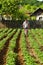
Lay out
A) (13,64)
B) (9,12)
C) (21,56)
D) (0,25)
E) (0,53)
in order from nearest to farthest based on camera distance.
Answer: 1. (13,64)
2. (21,56)
3. (0,53)
4. (0,25)
5. (9,12)

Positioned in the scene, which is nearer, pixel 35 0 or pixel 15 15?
pixel 15 15

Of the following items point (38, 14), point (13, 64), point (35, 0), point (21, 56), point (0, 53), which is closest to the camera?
point (13, 64)

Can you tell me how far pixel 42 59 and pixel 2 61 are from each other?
70.9 inches

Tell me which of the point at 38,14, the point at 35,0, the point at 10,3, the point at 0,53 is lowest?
the point at 35,0

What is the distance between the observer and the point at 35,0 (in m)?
167

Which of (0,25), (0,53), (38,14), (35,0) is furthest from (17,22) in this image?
(35,0)

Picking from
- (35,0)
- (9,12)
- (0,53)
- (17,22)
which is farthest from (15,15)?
(35,0)

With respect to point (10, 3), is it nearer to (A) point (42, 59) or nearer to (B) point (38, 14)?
(B) point (38, 14)

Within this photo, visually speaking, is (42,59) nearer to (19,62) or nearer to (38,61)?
(38,61)

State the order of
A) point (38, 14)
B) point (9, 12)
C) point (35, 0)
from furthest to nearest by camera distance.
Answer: point (35, 0) < point (38, 14) < point (9, 12)

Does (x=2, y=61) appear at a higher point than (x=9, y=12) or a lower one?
higher

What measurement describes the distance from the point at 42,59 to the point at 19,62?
1.08m

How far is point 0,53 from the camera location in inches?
578

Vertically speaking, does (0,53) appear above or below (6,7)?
above
